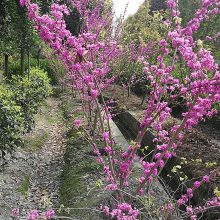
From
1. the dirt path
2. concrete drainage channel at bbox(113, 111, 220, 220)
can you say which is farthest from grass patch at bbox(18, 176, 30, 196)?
concrete drainage channel at bbox(113, 111, 220, 220)

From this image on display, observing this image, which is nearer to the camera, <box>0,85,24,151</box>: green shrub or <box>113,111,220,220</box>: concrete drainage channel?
<box>113,111,220,220</box>: concrete drainage channel

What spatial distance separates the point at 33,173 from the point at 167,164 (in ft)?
Result: 8.91

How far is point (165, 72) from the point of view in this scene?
10.9 ft

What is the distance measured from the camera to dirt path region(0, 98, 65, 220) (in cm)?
473

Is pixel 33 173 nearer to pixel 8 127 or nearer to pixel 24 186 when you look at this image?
pixel 24 186

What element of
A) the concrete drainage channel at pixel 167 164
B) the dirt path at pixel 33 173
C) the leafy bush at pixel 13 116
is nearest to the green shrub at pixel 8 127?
the leafy bush at pixel 13 116

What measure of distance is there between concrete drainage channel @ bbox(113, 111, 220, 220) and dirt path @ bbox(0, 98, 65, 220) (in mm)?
1819

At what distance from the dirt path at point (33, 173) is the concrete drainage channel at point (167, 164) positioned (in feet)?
5.97

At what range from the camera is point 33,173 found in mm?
Answer: 5828

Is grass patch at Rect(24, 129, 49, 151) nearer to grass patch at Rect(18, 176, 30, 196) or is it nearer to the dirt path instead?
the dirt path

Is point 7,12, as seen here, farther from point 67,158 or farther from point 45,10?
point 67,158

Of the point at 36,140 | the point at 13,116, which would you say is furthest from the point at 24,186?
the point at 36,140

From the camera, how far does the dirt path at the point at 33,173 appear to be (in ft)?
15.5

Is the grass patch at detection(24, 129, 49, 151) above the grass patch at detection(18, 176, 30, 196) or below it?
above
